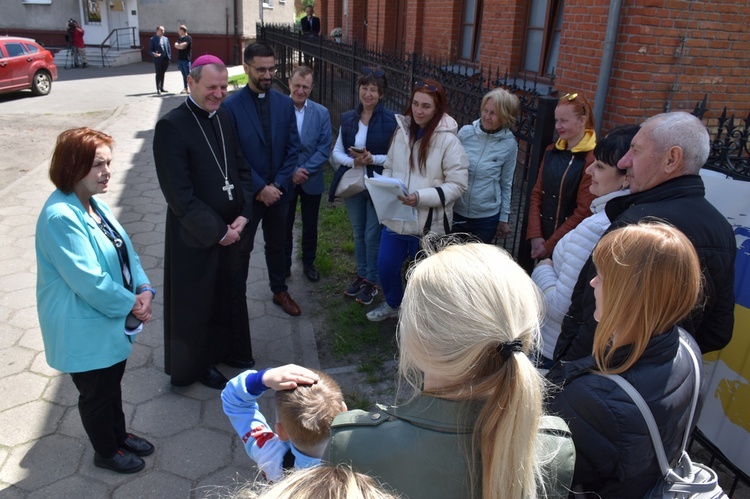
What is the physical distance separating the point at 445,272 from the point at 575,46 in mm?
6518

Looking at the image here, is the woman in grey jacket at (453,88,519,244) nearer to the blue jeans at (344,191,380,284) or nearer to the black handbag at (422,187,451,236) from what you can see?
the black handbag at (422,187,451,236)

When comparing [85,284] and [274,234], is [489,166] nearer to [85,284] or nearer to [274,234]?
[274,234]

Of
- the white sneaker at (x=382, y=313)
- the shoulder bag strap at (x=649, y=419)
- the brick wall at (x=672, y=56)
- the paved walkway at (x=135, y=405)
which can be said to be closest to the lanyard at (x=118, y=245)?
the paved walkway at (x=135, y=405)

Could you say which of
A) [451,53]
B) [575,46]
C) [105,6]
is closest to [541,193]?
[575,46]

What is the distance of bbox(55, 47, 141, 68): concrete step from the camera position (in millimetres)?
23312

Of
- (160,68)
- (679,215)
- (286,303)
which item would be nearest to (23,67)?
(160,68)

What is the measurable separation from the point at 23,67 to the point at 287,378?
16843 millimetres

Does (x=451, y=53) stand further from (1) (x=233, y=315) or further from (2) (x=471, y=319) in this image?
(2) (x=471, y=319)

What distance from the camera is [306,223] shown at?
200 inches

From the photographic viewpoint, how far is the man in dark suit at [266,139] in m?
3.87

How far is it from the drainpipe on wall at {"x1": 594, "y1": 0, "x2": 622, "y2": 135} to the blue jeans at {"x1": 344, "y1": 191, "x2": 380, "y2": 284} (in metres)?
2.84

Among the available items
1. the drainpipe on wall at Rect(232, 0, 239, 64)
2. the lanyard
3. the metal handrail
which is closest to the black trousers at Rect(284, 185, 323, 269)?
the lanyard

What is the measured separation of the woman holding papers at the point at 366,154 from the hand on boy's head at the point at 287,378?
9.39 feet

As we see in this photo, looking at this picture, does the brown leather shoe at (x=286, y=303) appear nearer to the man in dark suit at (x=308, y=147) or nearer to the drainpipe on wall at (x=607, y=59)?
the man in dark suit at (x=308, y=147)
